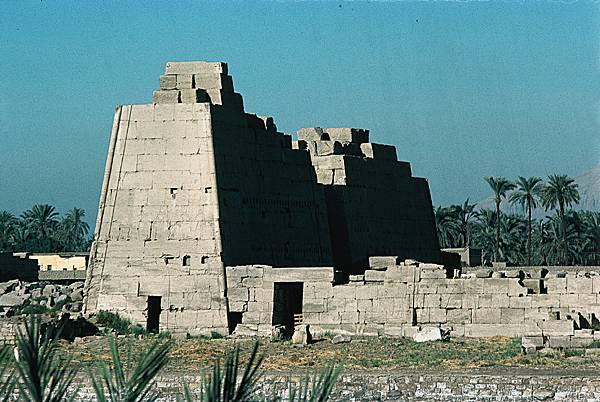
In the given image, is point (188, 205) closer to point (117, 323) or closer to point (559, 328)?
point (117, 323)

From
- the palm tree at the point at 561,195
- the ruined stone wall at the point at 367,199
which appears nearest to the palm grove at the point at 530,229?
the palm tree at the point at 561,195

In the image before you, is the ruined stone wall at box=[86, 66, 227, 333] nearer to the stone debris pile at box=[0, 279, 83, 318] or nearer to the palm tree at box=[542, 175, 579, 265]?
the stone debris pile at box=[0, 279, 83, 318]

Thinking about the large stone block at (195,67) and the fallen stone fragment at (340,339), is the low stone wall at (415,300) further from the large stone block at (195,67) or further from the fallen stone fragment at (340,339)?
the large stone block at (195,67)

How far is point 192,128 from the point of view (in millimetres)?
27797

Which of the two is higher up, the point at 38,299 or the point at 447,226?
the point at 447,226

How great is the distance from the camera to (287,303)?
1120 inches

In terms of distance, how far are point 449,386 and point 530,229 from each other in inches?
1549

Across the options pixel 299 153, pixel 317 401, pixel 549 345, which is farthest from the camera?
pixel 299 153

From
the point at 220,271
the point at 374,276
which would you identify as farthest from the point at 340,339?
the point at 220,271

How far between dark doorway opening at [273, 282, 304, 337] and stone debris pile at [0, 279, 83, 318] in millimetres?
4408

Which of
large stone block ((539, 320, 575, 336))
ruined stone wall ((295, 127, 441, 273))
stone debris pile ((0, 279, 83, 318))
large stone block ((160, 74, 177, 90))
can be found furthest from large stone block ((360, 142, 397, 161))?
large stone block ((539, 320, 575, 336))

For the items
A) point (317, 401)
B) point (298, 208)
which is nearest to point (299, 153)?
point (298, 208)

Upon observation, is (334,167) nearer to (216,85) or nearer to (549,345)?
(216,85)

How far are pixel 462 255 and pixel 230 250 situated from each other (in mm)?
21136
